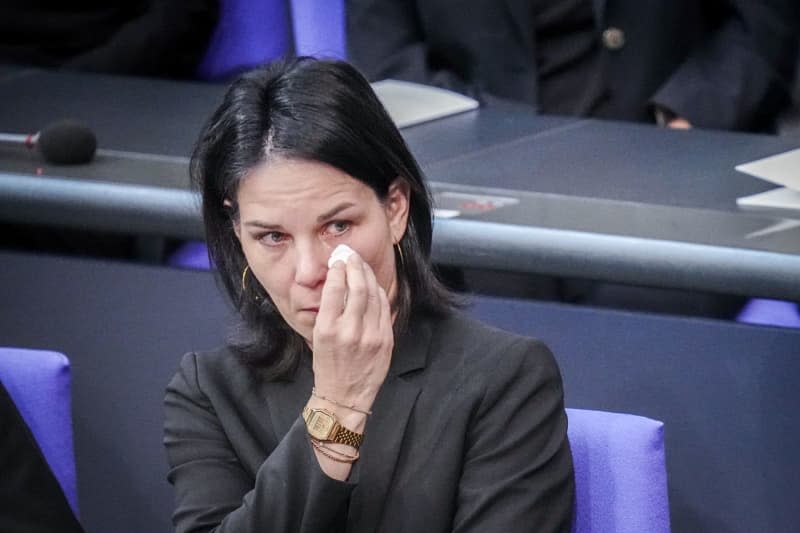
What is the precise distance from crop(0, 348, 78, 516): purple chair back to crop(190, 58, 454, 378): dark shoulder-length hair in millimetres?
268

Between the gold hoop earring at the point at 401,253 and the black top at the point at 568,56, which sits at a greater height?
the gold hoop earring at the point at 401,253

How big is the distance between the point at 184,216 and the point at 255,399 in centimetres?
61

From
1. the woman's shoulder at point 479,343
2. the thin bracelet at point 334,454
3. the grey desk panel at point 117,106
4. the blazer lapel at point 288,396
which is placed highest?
the woman's shoulder at point 479,343

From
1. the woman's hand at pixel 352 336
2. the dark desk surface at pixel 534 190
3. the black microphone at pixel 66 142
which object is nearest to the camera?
the woman's hand at pixel 352 336

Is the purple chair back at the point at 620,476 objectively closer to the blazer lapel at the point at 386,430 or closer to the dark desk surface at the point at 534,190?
the blazer lapel at the point at 386,430

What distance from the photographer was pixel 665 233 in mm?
1975

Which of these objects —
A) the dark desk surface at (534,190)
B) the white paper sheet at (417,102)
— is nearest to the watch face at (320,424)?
the dark desk surface at (534,190)

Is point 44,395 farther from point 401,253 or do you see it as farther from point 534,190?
point 534,190

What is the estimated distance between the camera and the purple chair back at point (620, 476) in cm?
156

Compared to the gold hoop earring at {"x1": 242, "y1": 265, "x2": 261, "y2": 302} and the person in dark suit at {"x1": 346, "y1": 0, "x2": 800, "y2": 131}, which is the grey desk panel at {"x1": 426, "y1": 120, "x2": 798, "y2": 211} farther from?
the gold hoop earring at {"x1": 242, "y1": 265, "x2": 261, "y2": 302}

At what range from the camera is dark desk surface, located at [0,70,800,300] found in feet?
6.41

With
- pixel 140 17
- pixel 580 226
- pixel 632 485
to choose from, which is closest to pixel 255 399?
pixel 632 485

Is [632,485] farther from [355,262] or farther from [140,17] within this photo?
[140,17]

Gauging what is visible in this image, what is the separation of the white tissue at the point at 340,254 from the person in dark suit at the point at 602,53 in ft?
4.21
